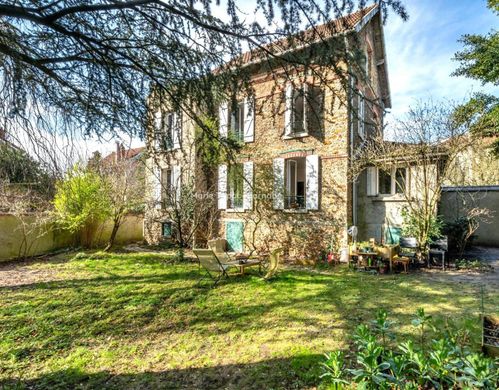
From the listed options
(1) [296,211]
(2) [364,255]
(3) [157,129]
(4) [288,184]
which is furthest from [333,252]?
(3) [157,129]

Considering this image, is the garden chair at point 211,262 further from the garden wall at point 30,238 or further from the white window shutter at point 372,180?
the garden wall at point 30,238

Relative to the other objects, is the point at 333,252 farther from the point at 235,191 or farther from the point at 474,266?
the point at 235,191

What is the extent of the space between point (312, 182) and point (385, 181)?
2.57 m

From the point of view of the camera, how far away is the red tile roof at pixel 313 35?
123 inches

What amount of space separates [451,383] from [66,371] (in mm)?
4008

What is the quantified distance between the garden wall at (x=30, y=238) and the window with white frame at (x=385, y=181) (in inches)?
436

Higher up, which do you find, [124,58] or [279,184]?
[124,58]

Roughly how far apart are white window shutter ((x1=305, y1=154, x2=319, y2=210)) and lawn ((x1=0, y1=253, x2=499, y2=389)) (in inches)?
114

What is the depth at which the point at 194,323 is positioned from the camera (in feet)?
16.2

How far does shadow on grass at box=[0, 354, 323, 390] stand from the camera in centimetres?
322

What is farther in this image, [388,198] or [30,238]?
[30,238]

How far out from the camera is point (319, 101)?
3.74 metres

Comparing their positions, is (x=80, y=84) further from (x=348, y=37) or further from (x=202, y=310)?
(x=202, y=310)

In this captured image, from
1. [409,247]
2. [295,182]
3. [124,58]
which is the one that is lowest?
[409,247]
